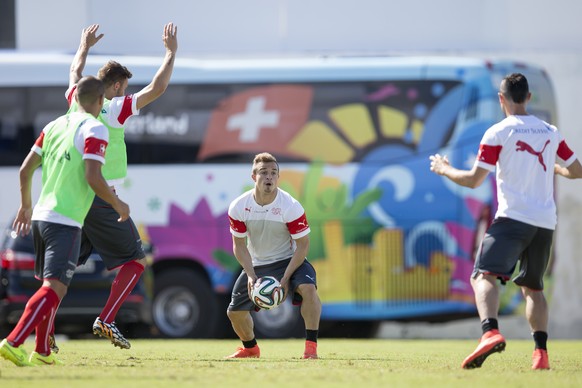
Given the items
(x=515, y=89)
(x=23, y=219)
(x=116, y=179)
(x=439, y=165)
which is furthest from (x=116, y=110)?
(x=515, y=89)

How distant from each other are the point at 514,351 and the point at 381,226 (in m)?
5.21

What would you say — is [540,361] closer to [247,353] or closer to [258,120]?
[247,353]

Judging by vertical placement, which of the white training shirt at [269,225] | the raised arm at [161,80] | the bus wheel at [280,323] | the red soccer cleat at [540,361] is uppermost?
the raised arm at [161,80]

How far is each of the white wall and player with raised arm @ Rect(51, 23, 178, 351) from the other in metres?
12.4

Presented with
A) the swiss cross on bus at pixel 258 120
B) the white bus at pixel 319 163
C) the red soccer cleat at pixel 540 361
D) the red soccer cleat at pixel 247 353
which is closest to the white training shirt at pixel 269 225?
the red soccer cleat at pixel 247 353

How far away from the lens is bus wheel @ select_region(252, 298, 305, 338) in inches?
713

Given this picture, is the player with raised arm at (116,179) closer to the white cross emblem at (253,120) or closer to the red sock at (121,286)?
the red sock at (121,286)

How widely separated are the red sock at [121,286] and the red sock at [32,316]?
4.95 feet

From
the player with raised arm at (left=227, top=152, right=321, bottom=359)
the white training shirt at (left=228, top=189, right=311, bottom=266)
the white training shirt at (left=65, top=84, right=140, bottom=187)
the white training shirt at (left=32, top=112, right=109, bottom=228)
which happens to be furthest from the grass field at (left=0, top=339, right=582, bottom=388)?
the white training shirt at (left=65, top=84, right=140, bottom=187)

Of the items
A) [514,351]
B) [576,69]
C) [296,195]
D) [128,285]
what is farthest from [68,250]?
[576,69]

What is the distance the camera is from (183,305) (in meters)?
18.6

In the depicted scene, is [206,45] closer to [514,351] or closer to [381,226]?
[381,226]

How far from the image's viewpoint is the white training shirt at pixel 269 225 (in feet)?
34.0

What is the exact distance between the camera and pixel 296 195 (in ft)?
59.2
